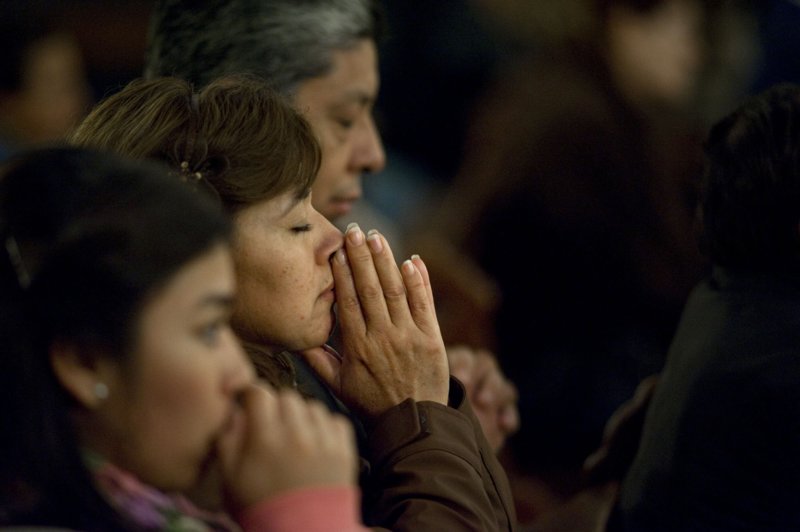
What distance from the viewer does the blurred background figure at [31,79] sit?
429 centimetres

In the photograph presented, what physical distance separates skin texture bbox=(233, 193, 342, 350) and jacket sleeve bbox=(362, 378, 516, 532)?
0.19 metres

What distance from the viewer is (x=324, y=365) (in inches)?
73.9

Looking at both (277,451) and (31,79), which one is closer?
(277,451)

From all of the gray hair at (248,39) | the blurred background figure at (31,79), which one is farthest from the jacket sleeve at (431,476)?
the blurred background figure at (31,79)

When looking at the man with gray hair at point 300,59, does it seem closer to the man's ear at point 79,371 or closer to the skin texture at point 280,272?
the skin texture at point 280,272

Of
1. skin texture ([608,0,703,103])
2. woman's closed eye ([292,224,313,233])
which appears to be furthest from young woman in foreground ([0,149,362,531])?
skin texture ([608,0,703,103])

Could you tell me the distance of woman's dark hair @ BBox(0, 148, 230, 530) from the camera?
1.25 meters

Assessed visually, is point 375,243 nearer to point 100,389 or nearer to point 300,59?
point 100,389

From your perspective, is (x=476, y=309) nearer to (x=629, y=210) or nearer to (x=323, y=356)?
(x=629, y=210)

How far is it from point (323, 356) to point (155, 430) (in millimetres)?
603

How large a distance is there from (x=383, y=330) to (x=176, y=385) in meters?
0.55

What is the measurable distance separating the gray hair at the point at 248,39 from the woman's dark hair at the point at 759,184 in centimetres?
84

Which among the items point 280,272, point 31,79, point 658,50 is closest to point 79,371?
point 280,272

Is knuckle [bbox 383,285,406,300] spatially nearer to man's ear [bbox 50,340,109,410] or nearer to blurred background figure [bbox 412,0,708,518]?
man's ear [bbox 50,340,109,410]
